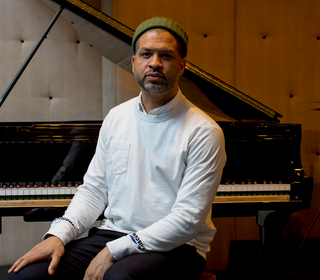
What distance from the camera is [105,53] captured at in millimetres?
2275

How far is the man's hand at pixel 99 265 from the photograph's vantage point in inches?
44.0

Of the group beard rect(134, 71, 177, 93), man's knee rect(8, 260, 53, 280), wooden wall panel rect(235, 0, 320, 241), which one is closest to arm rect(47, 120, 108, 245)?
man's knee rect(8, 260, 53, 280)

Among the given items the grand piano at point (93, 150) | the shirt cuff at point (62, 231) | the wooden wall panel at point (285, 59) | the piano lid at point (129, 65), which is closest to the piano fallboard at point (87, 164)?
the grand piano at point (93, 150)

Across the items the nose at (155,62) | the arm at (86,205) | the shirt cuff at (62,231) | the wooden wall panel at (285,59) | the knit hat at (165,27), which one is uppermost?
the wooden wall panel at (285,59)

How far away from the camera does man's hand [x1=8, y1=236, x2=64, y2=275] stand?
110cm

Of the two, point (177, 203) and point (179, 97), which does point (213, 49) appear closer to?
point (179, 97)

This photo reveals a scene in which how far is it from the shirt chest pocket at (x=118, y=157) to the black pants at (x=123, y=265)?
261mm

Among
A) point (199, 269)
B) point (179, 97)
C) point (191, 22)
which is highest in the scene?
point (191, 22)

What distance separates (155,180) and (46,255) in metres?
0.48

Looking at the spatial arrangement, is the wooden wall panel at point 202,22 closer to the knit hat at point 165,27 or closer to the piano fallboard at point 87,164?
the piano fallboard at point 87,164

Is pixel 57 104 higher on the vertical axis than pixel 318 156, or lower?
higher

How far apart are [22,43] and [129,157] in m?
1.91

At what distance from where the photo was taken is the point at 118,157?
1349mm

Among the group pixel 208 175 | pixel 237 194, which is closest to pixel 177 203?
pixel 208 175
